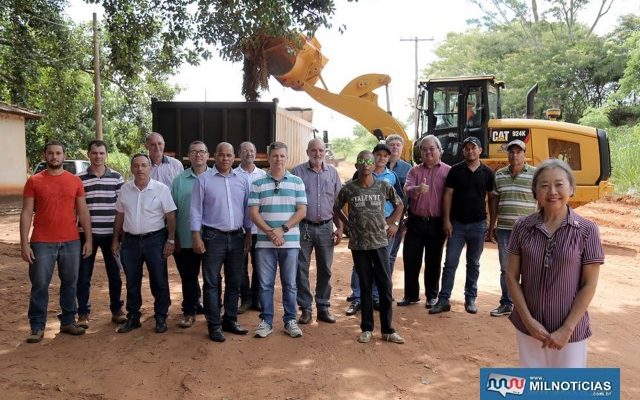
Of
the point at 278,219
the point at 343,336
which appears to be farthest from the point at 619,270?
the point at 278,219

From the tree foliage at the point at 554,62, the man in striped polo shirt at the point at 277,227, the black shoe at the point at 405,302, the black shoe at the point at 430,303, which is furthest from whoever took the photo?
the tree foliage at the point at 554,62

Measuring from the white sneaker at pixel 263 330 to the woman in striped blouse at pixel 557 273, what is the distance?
3017 millimetres

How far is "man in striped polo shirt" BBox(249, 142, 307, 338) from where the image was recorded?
17.4 ft

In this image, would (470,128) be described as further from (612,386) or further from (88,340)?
(612,386)

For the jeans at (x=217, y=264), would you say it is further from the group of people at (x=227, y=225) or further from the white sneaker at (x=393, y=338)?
the white sneaker at (x=393, y=338)

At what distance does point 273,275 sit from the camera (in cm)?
542

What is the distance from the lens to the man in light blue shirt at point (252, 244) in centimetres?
591

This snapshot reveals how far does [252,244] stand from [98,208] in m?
1.54

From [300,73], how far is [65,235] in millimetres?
8207

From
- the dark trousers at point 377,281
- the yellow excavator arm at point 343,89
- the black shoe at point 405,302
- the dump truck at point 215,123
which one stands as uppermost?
the yellow excavator arm at point 343,89

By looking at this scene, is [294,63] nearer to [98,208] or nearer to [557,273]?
[98,208]

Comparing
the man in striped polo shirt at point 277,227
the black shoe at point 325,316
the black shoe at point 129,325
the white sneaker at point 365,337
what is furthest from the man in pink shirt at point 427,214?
the black shoe at point 129,325

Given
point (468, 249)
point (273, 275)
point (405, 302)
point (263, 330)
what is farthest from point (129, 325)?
point (468, 249)

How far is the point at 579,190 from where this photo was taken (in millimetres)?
11086
